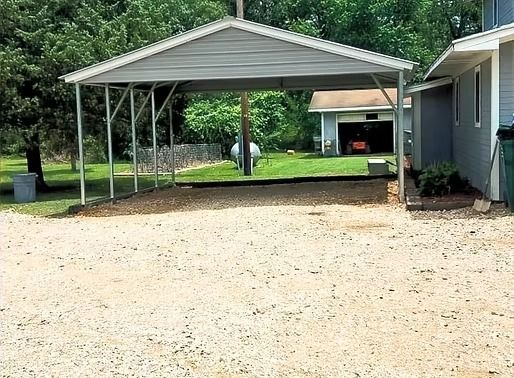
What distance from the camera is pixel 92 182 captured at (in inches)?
872

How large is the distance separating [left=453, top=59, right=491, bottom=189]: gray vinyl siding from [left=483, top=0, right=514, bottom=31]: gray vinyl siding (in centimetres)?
134

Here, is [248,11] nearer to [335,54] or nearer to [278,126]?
[278,126]

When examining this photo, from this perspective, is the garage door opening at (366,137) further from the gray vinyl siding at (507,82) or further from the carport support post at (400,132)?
the gray vinyl siding at (507,82)

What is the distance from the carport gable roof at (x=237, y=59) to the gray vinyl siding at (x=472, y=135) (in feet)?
4.80

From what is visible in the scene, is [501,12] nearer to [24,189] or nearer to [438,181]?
[438,181]

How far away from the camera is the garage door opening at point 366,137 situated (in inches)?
1407

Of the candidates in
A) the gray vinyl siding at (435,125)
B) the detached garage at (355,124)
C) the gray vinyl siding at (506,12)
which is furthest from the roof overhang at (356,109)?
the gray vinyl siding at (506,12)

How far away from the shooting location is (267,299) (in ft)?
19.6

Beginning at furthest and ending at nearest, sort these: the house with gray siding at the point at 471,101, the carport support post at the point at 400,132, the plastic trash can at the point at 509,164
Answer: the carport support post at the point at 400,132
the house with gray siding at the point at 471,101
the plastic trash can at the point at 509,164

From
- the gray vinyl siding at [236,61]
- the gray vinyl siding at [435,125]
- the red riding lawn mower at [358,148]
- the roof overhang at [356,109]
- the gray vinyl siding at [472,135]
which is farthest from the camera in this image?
the red riding lawn mower at [358,148]

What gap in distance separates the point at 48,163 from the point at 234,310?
3081cm

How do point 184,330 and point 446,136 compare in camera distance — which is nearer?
point 184,330

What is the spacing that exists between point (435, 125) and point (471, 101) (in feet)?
15.2

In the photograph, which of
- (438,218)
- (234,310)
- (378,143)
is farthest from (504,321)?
(378,143)
